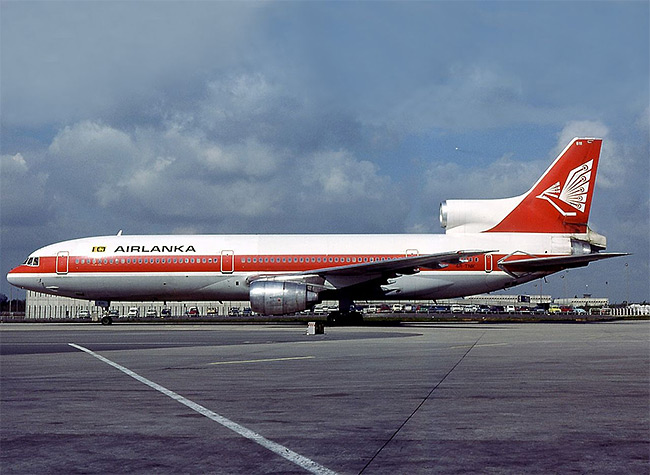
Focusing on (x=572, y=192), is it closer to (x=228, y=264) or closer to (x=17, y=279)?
(x=228, y=264)

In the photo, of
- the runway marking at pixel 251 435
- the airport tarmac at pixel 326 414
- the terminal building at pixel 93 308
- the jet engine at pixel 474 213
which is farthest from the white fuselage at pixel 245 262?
the terminal building at pixel 93 308

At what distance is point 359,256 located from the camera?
110 ft

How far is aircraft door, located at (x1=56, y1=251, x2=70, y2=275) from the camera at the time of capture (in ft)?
114

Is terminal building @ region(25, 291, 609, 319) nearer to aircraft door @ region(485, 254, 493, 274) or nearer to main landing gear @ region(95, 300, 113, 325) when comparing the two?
main landing gear @ region(95, 300, 113, 325)

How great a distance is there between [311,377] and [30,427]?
5.21m

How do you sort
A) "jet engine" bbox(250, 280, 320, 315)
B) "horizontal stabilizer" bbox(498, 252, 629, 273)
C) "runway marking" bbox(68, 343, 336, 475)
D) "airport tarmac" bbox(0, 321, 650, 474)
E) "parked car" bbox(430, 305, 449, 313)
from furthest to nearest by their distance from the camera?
1. "parked car" bbox(430, 305, 449, 313)
2. "horizontal stabilizer" bbox(498, 252, 629, 273)
3. "jet engine" bbox(250, 280, 320, 315)
4. "airport tarmac" bbox(0, 321, 650, 474)
5. "runway marking" bbox(68, 343, 336, 475)

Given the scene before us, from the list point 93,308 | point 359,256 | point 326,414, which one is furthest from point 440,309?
point 326,414

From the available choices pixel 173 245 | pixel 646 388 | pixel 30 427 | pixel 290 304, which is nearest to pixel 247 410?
pixel 30 427

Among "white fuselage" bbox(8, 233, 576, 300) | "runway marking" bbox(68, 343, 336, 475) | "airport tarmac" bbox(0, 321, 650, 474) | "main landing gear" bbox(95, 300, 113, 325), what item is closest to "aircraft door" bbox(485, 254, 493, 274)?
"white fuselage" bbox(8, 233, 576, 300)

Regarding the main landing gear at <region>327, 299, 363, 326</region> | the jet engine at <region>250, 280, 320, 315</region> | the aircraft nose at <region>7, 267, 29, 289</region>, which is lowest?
the main landing gear at <region>327, 299, 363, 326</region>

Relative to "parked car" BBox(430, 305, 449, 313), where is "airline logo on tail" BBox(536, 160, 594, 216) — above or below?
above

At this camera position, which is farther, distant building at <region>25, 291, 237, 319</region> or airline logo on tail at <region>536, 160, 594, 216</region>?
distant building at <region>25, 291, 237, 319</region>

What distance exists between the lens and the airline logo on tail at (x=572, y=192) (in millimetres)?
34938

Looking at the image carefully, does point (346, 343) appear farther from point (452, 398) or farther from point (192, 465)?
point (192, 465)
